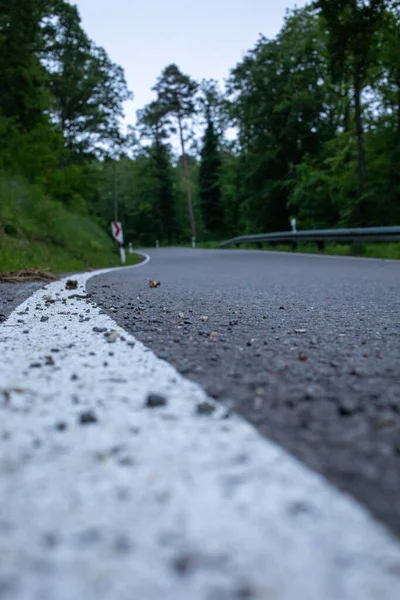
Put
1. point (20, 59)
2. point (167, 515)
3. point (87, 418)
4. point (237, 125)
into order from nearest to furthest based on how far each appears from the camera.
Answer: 1. point (167, 515)
2. point (87, 418)
3. point (20, 59)
4. point (237, 125)

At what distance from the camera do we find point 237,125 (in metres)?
31.6

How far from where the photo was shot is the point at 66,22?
76.5 ft

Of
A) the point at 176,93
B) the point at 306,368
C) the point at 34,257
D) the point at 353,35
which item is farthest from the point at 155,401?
the point at 176,93

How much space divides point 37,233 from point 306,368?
12260 mm

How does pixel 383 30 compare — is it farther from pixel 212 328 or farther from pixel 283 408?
pixel 283 408

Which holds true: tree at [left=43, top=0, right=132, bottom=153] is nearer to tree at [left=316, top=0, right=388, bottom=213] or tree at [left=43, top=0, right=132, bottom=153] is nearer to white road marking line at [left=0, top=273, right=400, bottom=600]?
tree at [left=316, top=0, right=388, bottom=213]

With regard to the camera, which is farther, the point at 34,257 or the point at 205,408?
the point at 34,257

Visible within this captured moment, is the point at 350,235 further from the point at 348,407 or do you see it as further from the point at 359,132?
the point at 348,407

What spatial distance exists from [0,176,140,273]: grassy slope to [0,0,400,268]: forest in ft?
0.18

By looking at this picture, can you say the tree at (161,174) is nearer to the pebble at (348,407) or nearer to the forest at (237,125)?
the forest at (237,125)

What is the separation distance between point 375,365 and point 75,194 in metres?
18.1

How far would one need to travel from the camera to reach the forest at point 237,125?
14.5 m

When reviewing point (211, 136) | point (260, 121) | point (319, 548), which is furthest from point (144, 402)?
point (211, 136)

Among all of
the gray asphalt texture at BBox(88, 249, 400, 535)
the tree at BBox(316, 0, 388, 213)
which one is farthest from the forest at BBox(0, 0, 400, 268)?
the gray asphalt texture at BBox(88, 249, 400, 535)
